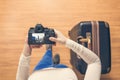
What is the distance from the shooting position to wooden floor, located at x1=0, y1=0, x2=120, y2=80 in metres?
1.97

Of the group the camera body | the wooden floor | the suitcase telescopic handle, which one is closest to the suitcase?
the suitcase telescopic handle

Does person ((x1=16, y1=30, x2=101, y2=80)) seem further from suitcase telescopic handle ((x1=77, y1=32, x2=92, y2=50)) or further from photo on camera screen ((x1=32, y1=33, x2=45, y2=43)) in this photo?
suitcase telescopic handle ((x1=77, y1=32, x2=92, y2=50))

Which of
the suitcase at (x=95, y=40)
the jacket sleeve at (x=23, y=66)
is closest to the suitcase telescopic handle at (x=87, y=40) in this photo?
the suitcase at (x=95, y=40)

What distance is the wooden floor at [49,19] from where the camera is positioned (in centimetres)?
197

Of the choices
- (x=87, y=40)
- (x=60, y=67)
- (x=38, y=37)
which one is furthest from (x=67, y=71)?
(x=87, y=40)

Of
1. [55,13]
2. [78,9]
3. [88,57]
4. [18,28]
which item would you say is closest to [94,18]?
[78,9]

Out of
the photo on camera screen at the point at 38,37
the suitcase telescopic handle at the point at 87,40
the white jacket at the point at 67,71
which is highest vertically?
the photo on camera screen at the point at 38,37

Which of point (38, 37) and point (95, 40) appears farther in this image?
point (95, 40)

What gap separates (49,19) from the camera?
6.73 feet

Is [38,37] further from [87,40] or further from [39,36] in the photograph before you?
[87,40]

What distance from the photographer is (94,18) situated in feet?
6.77

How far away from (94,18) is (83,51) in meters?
0.78

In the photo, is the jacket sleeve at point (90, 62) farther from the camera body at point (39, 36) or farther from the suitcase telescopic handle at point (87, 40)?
the suitcase telescopic handle at point (87, 40)

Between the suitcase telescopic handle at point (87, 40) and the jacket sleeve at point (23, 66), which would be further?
the suitcase telescopic handle at point (87, 40)
